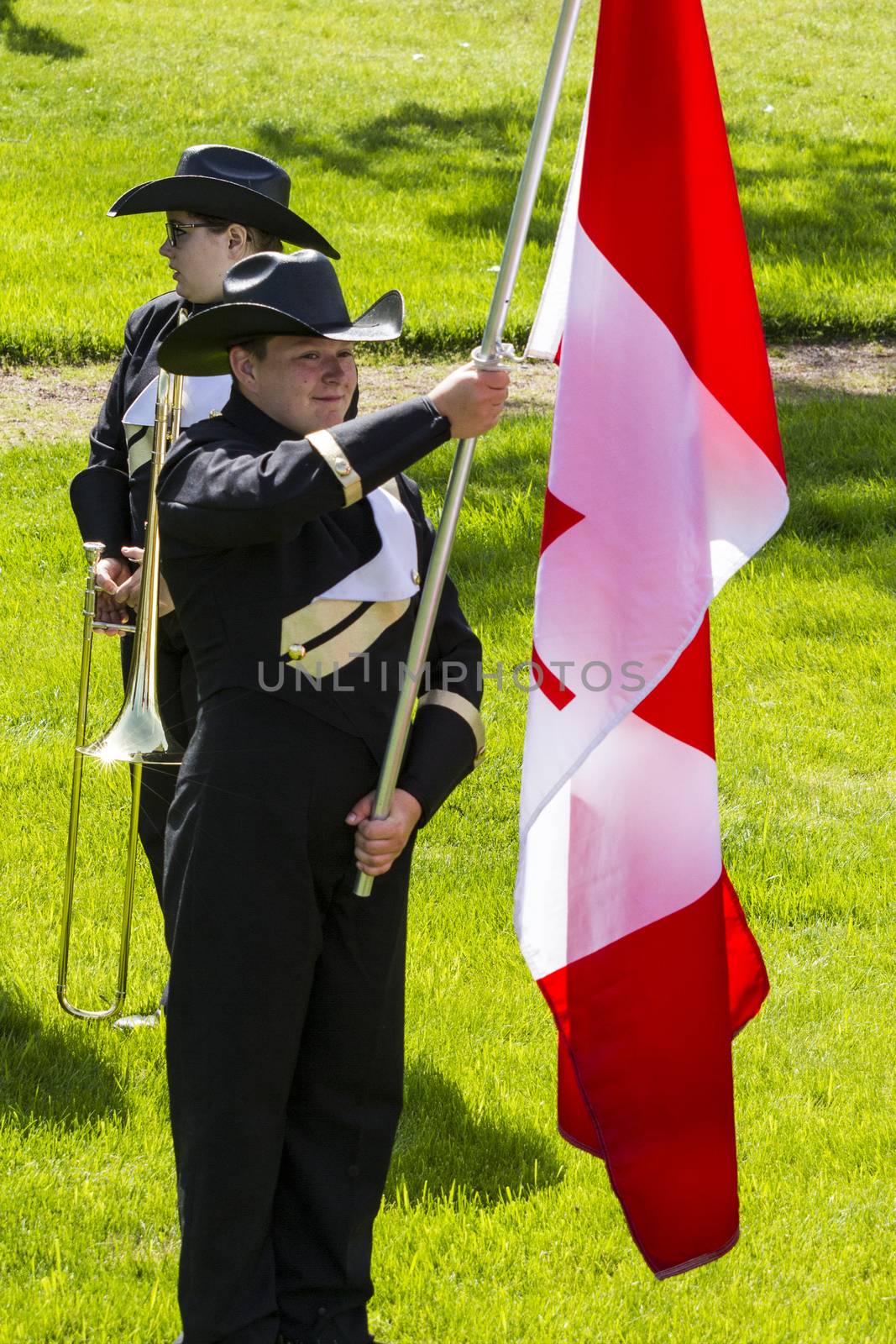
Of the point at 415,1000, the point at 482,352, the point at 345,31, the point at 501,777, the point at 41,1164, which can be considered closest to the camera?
the point at 482,352

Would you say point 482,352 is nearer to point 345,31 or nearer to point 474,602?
point 474,602

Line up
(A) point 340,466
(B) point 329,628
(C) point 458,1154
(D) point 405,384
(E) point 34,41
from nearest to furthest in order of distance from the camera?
(A) point 340,466
(B) point 329,628
(C) point 458,1154
(D) point 405,384
(E) point 34,41

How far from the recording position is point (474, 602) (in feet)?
24.7

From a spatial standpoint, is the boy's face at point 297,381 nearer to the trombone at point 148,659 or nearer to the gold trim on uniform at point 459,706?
the gold trim on uniform at point 459,706

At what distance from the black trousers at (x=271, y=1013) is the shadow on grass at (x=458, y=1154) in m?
0.61

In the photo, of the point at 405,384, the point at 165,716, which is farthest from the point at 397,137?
the point at 165,716

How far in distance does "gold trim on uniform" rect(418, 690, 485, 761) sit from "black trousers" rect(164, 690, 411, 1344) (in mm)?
279

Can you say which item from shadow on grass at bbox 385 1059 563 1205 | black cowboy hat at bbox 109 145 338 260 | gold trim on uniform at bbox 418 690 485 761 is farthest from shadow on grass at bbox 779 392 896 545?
gold trim on uniform at bbox 418 690 485 761

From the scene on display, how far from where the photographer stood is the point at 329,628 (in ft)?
10.5

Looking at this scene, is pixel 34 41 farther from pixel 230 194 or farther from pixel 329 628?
pixel 329 628

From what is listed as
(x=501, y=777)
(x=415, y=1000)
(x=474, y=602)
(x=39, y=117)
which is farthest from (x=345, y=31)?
(x=415, y=1000)

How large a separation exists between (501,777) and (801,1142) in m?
2.38

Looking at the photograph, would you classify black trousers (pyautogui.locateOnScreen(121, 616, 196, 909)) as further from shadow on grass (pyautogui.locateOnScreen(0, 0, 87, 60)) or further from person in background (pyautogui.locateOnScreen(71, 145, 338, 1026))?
shadow on grass (pyautogui.locateOnScreen(0, 0, 87, 60))

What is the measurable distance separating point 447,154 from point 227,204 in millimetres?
11639
